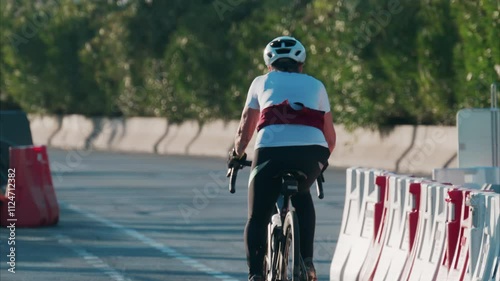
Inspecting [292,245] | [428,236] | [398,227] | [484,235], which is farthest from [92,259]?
[484,235]

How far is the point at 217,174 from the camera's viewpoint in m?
28.5

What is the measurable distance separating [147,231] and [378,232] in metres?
6.15

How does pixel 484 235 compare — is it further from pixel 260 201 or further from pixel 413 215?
pixel 413 215

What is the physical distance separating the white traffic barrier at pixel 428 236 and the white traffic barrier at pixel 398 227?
0.39 feet

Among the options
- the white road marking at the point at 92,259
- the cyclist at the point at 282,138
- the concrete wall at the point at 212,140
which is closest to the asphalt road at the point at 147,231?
the white road marking at the point at 92,259

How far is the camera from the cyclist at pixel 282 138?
934cm

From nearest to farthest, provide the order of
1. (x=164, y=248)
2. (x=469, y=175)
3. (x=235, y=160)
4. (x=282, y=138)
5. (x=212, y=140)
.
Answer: (x=282, y=138) → (x=235, y=160) → (x=469, y=175) → (x=164, y=248) → (x=212, y=140)

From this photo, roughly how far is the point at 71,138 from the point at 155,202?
24.7m

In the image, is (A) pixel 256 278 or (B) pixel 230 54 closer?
(A) pixel 256 278

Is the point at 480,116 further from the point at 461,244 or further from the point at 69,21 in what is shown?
the point at 69,21

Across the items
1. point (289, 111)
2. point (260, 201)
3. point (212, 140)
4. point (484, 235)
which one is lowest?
point (212, 140)

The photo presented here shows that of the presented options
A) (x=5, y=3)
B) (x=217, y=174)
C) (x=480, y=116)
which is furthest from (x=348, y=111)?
(x=5, y=3)

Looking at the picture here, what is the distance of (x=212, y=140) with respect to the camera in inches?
1490

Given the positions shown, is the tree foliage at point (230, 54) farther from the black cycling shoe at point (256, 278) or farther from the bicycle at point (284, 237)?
the black cycling shoe at point (256, 278)
